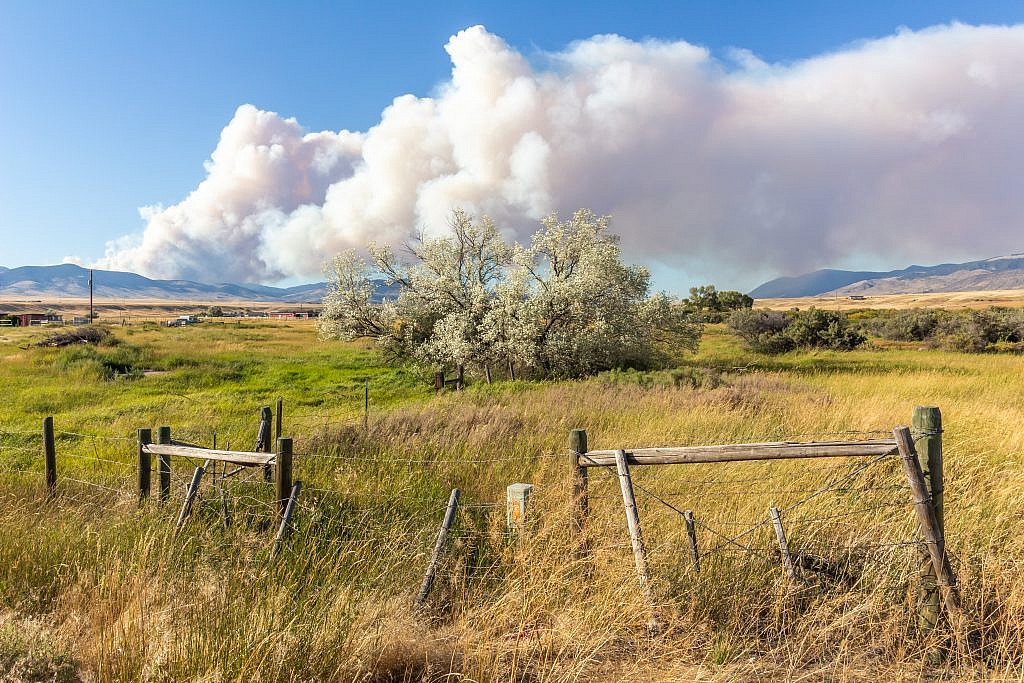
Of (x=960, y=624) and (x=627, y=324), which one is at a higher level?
(x=627, y=324)

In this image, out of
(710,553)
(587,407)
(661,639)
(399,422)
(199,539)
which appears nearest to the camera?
(661,639)

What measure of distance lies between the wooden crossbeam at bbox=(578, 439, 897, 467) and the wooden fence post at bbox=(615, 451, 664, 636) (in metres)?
0.16

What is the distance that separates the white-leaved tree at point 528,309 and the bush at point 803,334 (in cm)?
970

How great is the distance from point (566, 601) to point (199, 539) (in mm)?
3668

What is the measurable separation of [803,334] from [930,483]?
1311 inches

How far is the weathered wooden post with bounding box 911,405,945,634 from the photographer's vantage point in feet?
15.0

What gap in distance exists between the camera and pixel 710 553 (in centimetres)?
539

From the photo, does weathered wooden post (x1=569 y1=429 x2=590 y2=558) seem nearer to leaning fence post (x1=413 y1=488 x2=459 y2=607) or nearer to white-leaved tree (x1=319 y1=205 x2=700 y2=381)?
leaning fence post (x1=413 y1=488 x2=459 y2=607)

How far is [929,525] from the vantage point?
4.45m

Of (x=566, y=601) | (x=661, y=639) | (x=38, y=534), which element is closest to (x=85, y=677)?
(x=38, y=534)

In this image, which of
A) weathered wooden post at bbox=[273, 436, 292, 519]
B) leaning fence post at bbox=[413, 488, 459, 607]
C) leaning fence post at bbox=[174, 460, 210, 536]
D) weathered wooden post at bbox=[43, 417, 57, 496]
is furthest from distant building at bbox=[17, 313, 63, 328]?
leaning fence post at bbox=[413, 488, 459, 607]

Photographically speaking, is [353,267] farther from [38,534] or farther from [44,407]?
[38,534]

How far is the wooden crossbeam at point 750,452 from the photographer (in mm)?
4590

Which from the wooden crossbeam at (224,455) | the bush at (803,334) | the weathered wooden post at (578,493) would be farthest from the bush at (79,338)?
the bush at (803,334)
